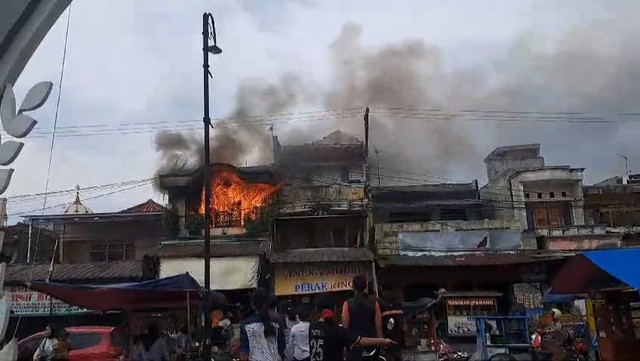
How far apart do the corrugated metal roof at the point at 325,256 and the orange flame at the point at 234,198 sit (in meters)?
3.55

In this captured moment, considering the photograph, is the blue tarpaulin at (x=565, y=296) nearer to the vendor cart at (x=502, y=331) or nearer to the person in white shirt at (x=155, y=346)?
the vendor cart at (x=502, y=331)

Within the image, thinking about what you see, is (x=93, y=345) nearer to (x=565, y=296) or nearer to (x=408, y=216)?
(x=565, y=296)

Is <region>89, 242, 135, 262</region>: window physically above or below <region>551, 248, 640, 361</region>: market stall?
above

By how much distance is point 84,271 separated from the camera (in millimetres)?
22953

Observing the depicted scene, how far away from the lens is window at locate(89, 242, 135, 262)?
2672cm

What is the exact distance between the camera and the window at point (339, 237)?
83.7 feet

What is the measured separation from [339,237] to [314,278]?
312cm

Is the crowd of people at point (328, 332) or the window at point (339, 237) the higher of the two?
the window at point (339, 237)

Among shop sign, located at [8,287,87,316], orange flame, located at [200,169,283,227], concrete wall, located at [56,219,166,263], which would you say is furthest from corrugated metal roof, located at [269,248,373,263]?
shop sign, located at [8,287,87,316]

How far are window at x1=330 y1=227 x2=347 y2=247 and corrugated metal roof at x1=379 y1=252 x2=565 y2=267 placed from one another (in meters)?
2.08

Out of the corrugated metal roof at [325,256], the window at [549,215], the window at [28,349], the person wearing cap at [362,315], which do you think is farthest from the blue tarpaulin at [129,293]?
the window at [549,215]

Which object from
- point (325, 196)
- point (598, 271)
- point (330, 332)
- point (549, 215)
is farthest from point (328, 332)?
point (549, 215)

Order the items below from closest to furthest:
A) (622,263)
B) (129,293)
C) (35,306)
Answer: (622,263)
(129,293)
(35,306)

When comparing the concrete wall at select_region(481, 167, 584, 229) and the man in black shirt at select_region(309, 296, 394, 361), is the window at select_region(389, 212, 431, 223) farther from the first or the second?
the man in black shirt at select_region(309, 296, 394, 361)
